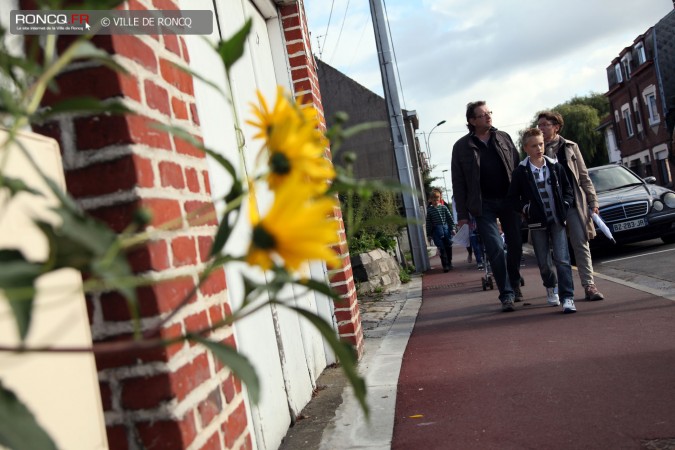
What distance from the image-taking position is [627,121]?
46.6 m

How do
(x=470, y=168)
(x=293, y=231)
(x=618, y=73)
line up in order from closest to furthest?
(x=293, y=231) → (x=470, y=168) → (x=618, y=73)

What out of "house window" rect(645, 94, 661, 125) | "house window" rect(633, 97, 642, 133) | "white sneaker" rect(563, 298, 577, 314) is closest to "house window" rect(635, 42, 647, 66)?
"house window" rect(645, 94, 661, 125)

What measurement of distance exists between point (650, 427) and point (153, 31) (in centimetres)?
273

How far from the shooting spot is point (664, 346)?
4781 millimetres

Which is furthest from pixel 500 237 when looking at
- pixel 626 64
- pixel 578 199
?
pixel 626 64

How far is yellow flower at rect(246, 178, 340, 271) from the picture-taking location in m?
0.66

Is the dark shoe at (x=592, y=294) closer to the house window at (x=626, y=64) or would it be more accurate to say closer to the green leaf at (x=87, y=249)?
the green leaf at (x=87, y=249)

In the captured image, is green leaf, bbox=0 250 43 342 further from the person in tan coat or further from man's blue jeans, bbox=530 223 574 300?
the person in tan coat

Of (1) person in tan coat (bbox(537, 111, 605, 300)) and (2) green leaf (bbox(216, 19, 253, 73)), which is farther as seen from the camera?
(1) person in tan coat (bbox(537, 111, 605, 300))

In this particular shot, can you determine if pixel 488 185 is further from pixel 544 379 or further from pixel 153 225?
pixel 153 225

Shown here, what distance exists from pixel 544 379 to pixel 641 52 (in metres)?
42.7

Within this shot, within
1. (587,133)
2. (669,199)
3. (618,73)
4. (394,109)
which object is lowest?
(669,199)

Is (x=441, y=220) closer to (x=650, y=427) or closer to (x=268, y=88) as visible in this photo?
(x=268, y=88)

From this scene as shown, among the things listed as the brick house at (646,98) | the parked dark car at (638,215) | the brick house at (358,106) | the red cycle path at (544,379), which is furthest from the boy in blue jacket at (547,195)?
the brick house at (646,98)
